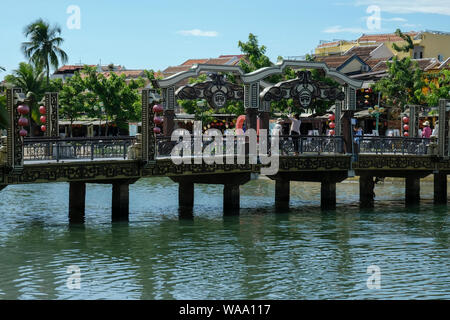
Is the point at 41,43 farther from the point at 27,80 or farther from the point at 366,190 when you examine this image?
the point at 366,190

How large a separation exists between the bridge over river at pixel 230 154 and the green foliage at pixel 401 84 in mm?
21721

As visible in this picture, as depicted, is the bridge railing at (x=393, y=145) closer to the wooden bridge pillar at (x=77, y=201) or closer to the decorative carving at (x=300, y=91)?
the decorative carving at (x=300, y=91)

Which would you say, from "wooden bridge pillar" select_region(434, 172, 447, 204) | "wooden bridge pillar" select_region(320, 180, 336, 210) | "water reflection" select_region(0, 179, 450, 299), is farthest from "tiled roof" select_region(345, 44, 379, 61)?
"wooden bridge pillar" select_region(320, 180, 336, 210)

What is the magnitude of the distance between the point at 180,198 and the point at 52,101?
6801 millimetres

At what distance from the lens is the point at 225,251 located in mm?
25312

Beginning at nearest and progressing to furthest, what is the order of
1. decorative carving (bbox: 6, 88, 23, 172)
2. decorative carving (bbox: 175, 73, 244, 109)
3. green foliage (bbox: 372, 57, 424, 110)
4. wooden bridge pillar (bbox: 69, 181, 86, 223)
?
decorative carving (bbox: 6, 88, 23, 172), wooden bridge pillar (bbox: 69, 181, 86, 223), decorative carving (bbox: 175, 73, 244, 109), green foliage (bbox: 372, 57, 424, 110)

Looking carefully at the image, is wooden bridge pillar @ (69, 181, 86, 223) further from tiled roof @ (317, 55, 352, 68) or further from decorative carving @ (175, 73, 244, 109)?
tiled roof @ (317, 55, 352, 68)

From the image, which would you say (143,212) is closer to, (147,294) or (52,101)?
(52,101)

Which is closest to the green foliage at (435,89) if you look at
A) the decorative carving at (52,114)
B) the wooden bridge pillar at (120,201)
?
the decorative carving at (52,114)

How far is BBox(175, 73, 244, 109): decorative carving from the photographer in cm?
3459

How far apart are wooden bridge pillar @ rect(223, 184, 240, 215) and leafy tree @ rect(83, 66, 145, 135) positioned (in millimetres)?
38494

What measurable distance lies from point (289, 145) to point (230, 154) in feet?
8.98

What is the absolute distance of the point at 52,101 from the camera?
33.8m
